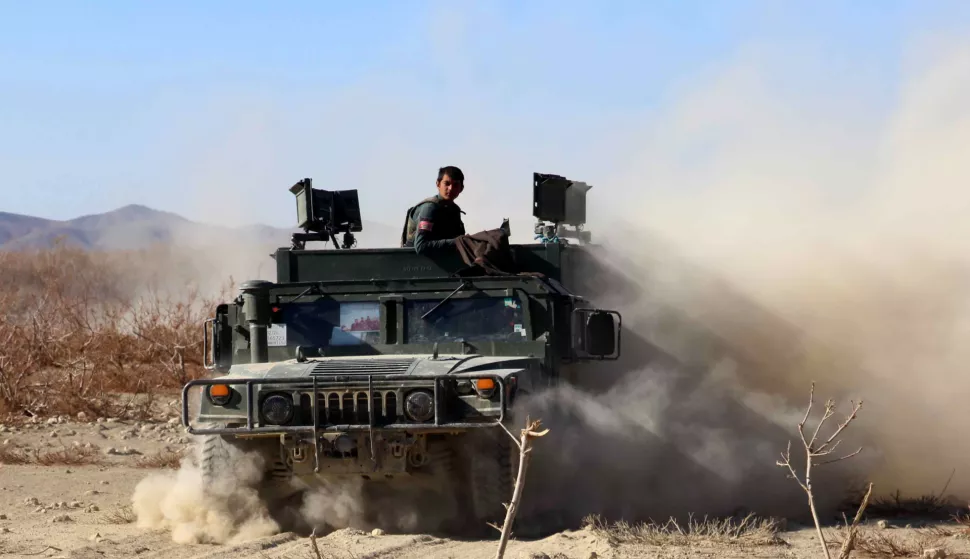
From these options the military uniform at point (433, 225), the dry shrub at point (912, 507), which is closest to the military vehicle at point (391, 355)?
the military uniform at point (433, 225)

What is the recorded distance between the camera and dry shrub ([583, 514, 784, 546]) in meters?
8.58

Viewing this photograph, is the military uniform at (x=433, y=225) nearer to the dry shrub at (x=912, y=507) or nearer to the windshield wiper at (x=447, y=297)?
the windshield wiper at (x=447, y=297)

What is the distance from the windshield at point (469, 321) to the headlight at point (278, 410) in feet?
4.71

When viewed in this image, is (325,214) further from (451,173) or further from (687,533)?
(687,533)

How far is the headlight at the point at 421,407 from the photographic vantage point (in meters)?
8.59

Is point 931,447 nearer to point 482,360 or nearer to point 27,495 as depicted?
point 482,360

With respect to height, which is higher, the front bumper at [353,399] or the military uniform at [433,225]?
the military uniform at [433,225]

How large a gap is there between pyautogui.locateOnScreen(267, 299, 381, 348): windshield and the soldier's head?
4.79 ft

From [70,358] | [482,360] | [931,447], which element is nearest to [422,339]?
[482,360]

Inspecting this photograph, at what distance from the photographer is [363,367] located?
29.7 feet

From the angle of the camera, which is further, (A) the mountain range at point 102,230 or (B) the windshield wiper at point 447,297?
(A) the mountain range at point 102,230

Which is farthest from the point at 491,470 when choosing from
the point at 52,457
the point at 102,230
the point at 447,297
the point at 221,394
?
the point at 102,230

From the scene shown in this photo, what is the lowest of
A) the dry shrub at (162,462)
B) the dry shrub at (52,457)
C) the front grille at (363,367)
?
the dry shrub at (162,462)

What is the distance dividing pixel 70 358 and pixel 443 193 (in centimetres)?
866
